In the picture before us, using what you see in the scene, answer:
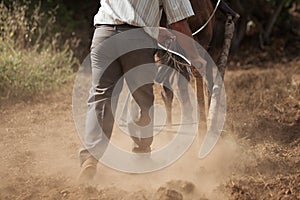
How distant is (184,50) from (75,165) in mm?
1369

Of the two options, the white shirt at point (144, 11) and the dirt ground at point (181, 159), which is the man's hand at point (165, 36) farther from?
the dirt ground at point (181, 159)

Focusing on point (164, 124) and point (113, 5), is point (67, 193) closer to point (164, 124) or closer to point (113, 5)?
point (113, 5)

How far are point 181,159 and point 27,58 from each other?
325cm

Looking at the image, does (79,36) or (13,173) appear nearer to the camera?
(13,173)

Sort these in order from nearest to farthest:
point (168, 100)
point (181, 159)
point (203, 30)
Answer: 1. point (181, 159)
2. point (203, 30)
3. point (168, 100)

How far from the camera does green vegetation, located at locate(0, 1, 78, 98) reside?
283 inches

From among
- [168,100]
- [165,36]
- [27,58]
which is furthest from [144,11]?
[27,58]

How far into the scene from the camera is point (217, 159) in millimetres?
4988

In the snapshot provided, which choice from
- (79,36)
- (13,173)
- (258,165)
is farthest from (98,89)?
(79,36)

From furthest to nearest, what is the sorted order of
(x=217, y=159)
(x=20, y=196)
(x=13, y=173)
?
(x=217, y=159)
(x=13, y=173)
(x=20, y=196)

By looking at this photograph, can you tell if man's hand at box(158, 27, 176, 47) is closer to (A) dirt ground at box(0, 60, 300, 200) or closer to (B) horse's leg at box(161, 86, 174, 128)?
(A) dirt ground at box(0, 60, 300, 200)

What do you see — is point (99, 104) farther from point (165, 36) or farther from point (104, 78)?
point (165, 36)

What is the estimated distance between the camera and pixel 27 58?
7641mm

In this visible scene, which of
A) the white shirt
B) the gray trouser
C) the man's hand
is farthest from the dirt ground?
the white shirt
